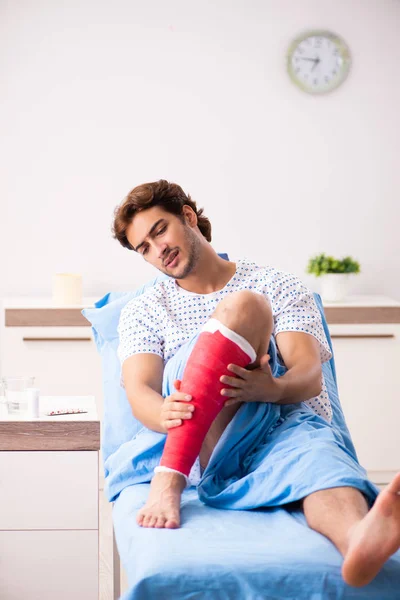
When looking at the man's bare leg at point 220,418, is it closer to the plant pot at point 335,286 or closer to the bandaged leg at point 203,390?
the bandaged leg at point 203,390

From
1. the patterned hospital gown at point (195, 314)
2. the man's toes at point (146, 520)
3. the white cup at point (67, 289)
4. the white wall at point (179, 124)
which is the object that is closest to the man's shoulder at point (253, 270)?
the patterned hospital gown at point (195, 314)

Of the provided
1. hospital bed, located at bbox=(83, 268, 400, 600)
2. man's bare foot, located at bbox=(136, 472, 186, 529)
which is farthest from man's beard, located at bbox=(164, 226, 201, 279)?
hospital bed, located at bbox=(83, 268, 400, 600)

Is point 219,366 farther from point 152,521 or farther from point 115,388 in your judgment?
point 115,388

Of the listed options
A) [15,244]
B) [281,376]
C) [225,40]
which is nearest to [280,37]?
[225,40]

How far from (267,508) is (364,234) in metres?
2.49

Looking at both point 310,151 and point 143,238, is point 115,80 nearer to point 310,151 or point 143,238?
point 310,151

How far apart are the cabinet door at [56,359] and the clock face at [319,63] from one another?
5.10 ft

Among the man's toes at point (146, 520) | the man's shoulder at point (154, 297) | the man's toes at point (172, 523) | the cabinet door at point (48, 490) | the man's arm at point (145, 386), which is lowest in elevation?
the cabinet door at point (48, 490)

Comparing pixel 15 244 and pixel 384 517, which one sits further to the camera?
pixel 15 244

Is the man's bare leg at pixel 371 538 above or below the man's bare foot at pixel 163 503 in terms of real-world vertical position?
above

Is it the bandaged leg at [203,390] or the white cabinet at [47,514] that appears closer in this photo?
the bandaged leg at [203,390]

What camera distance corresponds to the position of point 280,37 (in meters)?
3.80

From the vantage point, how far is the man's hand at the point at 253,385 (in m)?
1.64

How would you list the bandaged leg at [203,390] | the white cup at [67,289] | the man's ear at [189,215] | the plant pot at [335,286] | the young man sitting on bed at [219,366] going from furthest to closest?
the plant pot at [335,286]
the white cup at [67,289]
the man's ear at [189,215]
the bandaged leg at [203,390]
the young man sitting on bed at [219,366]
